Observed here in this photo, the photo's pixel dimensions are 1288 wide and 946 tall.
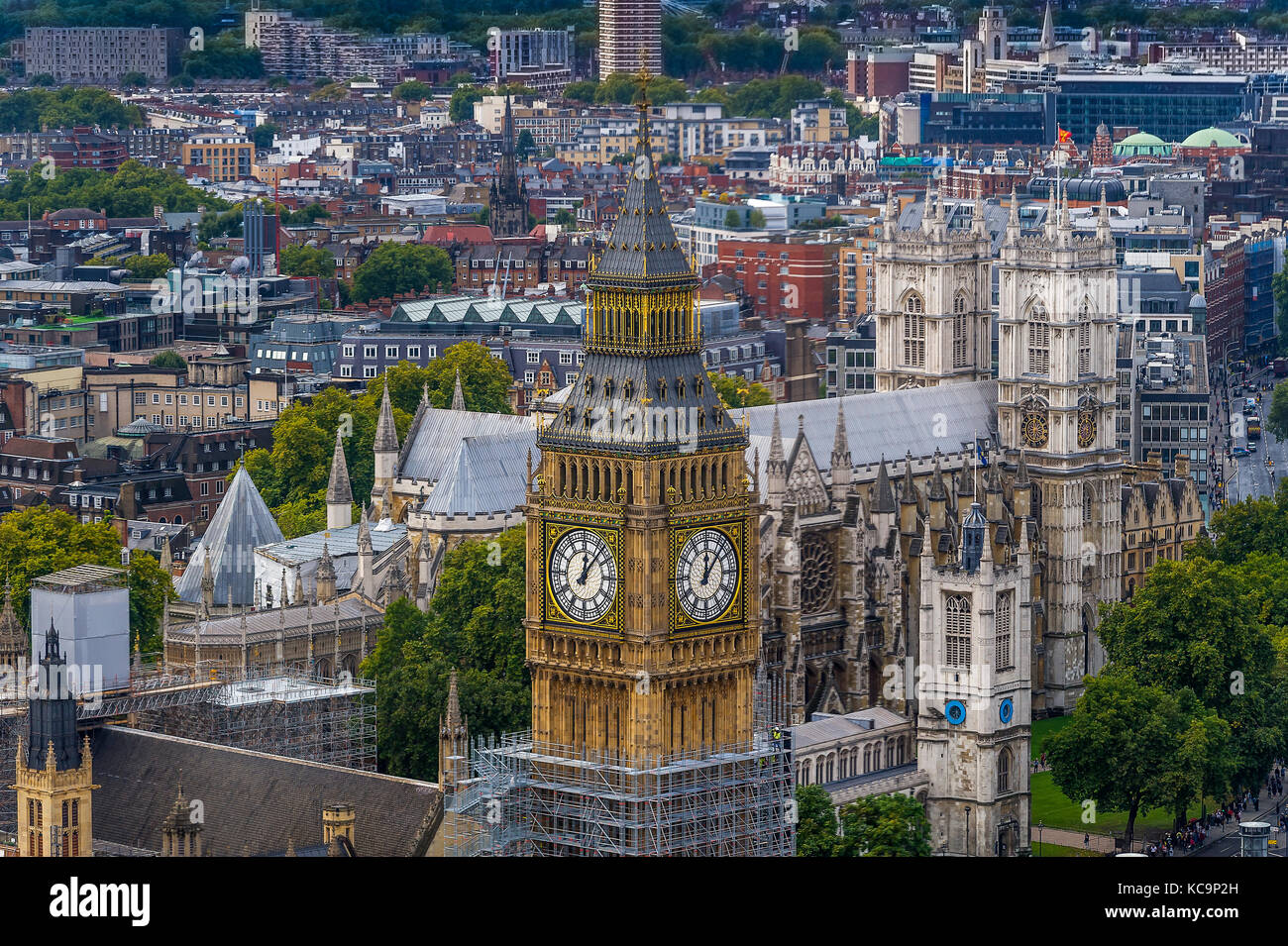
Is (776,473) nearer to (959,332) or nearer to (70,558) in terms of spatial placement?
(70,558)

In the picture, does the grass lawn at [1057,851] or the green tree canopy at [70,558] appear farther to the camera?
the green tree canopy at [70,558]

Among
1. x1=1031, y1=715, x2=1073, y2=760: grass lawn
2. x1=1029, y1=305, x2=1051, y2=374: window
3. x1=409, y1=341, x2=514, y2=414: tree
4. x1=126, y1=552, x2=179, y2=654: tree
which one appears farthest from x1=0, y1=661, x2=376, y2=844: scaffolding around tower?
x1=409, y1=341, x2=514, y2=414: tree

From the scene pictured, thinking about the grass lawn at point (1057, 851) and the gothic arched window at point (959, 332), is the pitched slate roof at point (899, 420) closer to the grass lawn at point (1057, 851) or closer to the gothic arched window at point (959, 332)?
the gothic arched window at point (959, 332)

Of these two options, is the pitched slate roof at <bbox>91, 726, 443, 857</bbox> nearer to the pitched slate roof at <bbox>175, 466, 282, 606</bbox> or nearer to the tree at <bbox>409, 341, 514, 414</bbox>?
the pitched slate roof at <bbox>175, 466, 282, 606</bbox>

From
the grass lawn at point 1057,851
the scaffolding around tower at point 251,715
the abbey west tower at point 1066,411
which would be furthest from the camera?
the abbey west tower at point 1066,411

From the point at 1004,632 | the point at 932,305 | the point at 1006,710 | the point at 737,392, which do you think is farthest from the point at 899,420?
the point at 1006,710

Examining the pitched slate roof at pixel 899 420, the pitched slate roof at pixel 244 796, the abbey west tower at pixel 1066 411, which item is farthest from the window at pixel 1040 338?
the pitched slate roof at pixel 244 796
